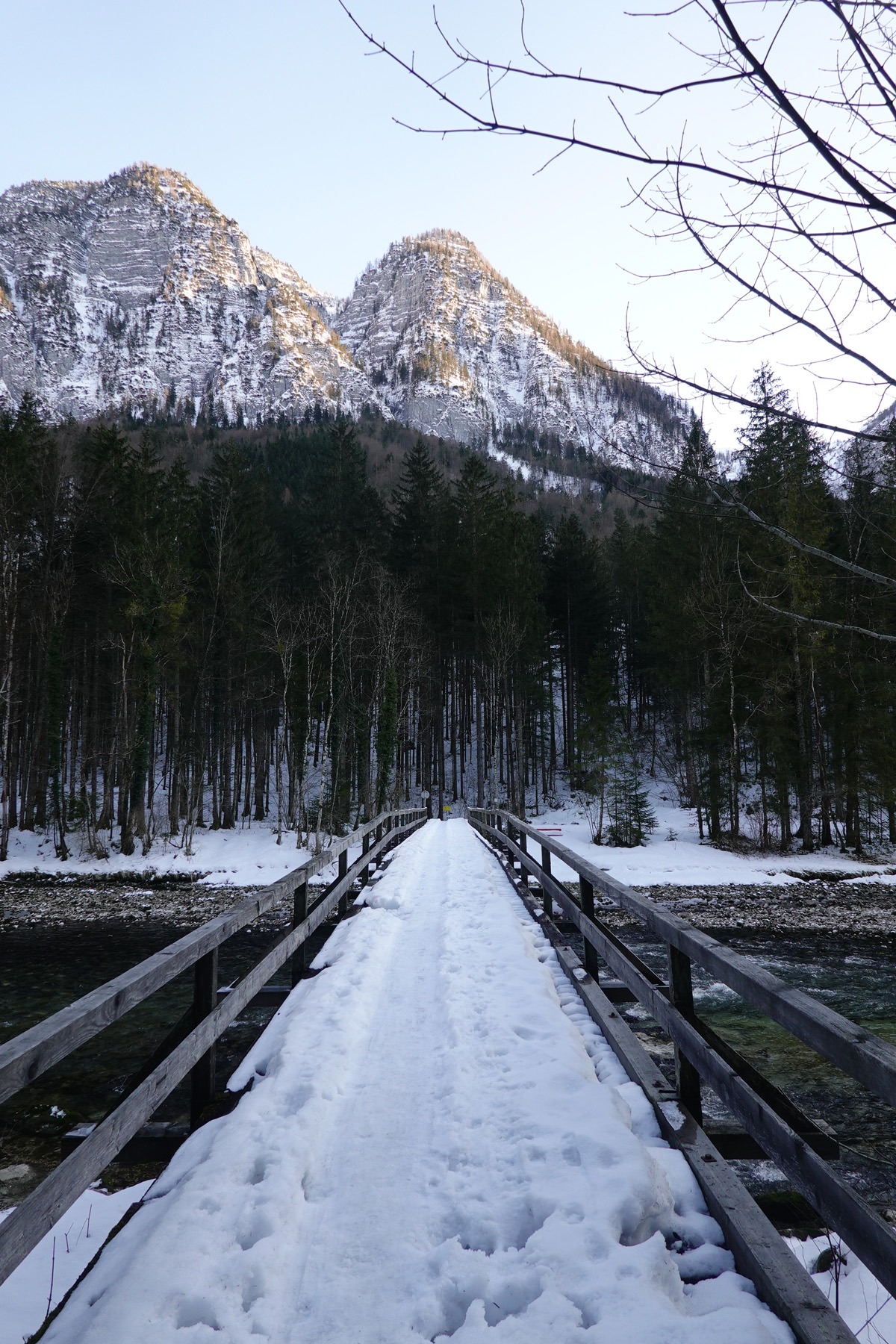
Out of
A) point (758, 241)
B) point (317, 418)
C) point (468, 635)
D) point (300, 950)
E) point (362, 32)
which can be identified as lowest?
point (300, 950)

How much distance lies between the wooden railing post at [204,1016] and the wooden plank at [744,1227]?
2133 millimetres

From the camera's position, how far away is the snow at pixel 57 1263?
2.40 meters

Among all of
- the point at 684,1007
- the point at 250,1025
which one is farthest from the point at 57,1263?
the point at 250,1025

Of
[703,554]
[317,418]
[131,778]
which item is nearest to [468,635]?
[703,554]

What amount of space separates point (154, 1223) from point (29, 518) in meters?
22.8

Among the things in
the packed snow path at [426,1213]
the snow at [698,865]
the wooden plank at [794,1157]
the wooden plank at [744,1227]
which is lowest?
the snow at [698,865]

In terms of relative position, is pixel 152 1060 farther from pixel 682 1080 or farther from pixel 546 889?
pixel 546 889

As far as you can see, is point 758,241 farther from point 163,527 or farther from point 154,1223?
point 163,527

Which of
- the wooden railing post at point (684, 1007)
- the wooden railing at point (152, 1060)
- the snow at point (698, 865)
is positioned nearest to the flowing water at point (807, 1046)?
the wooden railing post at point (684, 1007)

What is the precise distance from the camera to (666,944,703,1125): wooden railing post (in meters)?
2.80

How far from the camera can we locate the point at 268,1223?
2.24 m

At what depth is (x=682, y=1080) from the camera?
2855mm

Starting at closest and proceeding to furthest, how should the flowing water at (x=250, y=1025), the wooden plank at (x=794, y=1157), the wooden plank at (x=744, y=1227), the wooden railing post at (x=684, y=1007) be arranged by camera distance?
the wooden plank at (x=794, y=1157)
the wooden plank at (x=744, y=1227)
the wooden railing post at (x=684, y=1007)
the flowing water at (x=250, y=1025)

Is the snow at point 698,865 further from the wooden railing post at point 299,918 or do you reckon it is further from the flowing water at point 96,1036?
the wooden railing post at point 299,918
